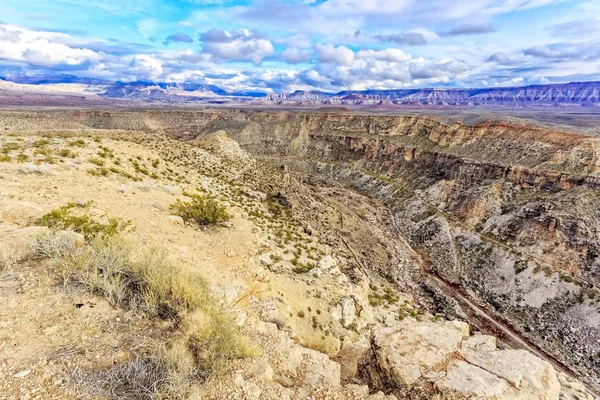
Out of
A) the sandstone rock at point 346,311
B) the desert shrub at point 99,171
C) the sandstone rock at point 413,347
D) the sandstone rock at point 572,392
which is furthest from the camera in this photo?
the desert shrub at point 99,171

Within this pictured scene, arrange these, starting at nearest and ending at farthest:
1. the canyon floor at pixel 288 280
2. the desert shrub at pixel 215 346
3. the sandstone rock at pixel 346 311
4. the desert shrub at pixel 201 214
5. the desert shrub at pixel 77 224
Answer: the desert shrub at pixel 215 346, the canyon floor at pixel 288 280, the desert shrub at pixel 77 224, the sandstone rock at pixel 346 311, the desert shrub at pixel 201 214

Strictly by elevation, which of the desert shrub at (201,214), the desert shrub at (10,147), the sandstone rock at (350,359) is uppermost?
the desert shrub at (10,147)

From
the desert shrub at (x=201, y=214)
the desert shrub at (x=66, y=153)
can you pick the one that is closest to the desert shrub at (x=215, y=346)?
the desert shrub at (x=201, y=214)

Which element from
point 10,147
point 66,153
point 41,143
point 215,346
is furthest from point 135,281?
point 41,143

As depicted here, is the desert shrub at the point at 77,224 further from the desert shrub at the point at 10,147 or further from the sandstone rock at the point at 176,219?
the desert shrub at the point at 10,147

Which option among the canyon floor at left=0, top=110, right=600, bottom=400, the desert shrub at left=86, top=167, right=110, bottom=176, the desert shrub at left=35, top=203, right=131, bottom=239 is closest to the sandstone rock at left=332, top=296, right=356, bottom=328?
the canyon floor at left=0, top=110, right=600, bottom=400
